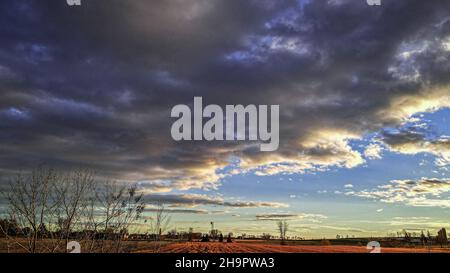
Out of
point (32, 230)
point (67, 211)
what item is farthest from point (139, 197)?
point (32, 230)

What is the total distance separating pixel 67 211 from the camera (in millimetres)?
19828
